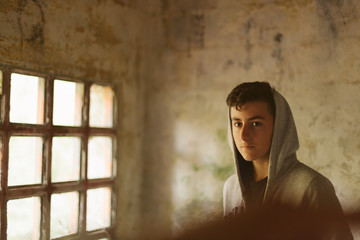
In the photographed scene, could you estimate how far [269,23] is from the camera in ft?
7.37

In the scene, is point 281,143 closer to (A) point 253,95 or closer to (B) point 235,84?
(A) point 253,95

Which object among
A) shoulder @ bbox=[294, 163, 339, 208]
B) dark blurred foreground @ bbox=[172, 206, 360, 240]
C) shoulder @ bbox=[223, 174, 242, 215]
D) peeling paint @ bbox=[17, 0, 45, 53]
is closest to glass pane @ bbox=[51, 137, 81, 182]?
peeling paint @ bbox=[17, 0, 45, 53]

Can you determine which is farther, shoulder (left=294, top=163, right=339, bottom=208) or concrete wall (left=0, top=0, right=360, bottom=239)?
concrete wall (left=0, top=0, right=360, bottom=239)

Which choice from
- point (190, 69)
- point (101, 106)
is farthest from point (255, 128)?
point (101, 106)

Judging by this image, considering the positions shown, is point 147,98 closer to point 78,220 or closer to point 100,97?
point 100,97

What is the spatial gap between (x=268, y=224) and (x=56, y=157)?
1937mm

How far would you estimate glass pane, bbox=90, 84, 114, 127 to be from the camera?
2.26 metres

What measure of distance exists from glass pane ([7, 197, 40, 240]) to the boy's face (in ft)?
3.71

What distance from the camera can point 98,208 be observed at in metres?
2.31

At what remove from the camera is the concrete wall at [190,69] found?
1997 millimetres

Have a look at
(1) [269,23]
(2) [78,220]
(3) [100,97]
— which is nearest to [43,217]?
(2) [78,220]

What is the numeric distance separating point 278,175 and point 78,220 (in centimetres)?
120

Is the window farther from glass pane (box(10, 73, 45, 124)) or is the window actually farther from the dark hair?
the dark hair

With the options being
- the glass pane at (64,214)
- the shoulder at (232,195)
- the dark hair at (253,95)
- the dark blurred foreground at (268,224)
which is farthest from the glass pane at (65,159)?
the dark blurred foreground at (268,224)
